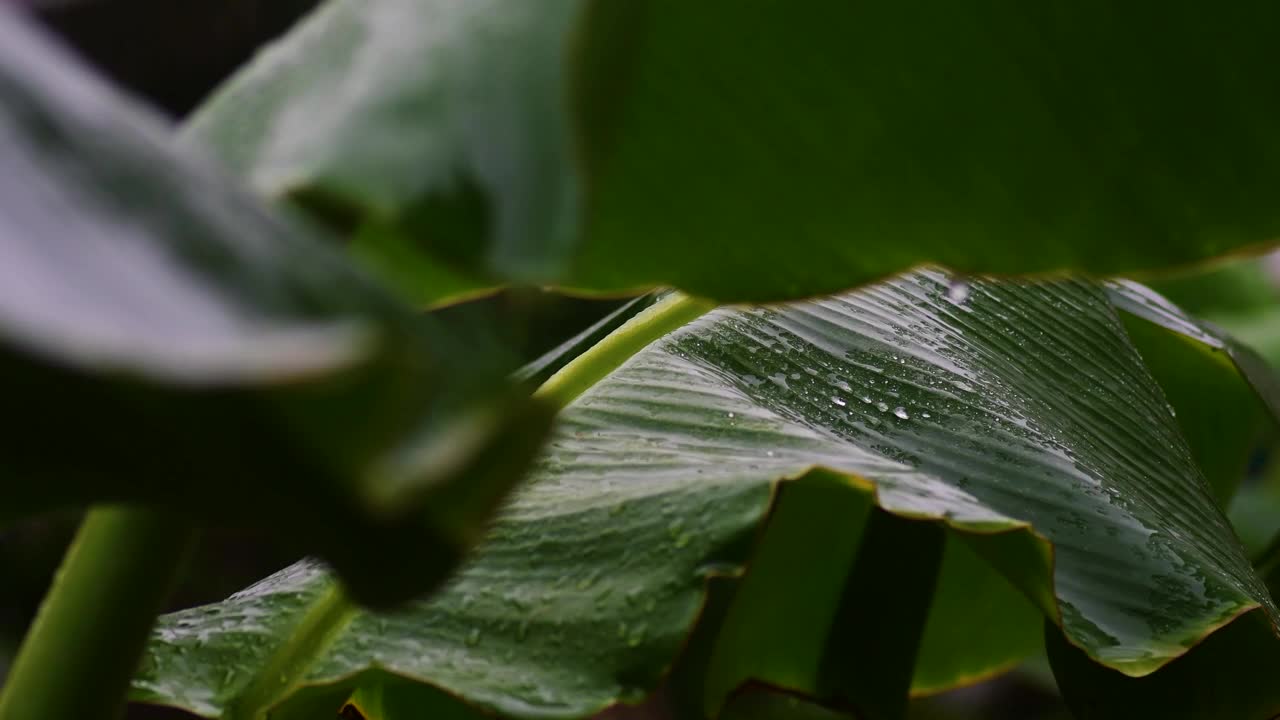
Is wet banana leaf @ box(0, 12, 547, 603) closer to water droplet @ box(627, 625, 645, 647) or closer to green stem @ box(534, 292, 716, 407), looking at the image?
water droplet @ box(627, 625, 645, 647)

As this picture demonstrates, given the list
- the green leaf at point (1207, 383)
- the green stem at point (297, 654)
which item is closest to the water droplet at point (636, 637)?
the green stem at point (297, 654)

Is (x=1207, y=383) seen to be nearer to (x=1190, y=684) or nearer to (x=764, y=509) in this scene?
(x=1190, y=684)

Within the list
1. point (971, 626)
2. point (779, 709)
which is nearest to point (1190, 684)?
point (971, 626)

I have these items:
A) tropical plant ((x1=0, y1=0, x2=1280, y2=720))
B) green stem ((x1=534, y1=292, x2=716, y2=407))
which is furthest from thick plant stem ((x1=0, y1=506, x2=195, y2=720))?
green stem ((x1=534, y1=292, x2=716, y2=407))

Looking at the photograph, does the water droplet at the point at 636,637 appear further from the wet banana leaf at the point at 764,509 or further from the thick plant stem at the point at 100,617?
the thick plant stem at the point at 100,617

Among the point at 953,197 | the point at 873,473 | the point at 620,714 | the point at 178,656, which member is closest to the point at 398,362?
the point at 953,197

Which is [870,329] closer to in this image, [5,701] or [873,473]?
[873,473]
